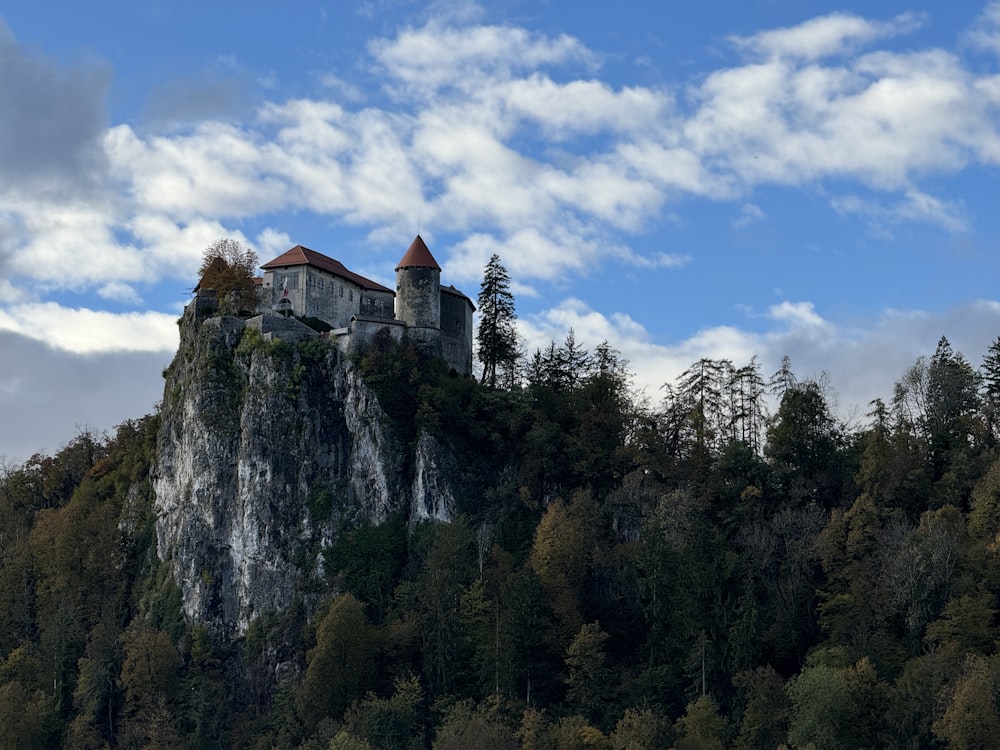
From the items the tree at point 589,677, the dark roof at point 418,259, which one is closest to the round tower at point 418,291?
the dark roof at point 418,259

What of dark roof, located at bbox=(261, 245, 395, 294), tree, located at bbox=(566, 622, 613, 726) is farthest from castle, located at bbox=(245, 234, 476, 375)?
tree, located at bbox=(566, 622, 613, 726)

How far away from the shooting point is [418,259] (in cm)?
9012

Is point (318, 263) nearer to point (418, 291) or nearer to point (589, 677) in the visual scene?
point (418, 291)

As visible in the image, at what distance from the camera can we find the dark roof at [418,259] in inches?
3531

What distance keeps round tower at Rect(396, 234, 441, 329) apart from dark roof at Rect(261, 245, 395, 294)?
2.36 meters

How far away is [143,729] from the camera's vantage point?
77375 millimetres

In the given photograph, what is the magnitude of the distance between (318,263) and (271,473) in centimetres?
1480

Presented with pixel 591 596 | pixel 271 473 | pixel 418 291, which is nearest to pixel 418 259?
pixel 418 291

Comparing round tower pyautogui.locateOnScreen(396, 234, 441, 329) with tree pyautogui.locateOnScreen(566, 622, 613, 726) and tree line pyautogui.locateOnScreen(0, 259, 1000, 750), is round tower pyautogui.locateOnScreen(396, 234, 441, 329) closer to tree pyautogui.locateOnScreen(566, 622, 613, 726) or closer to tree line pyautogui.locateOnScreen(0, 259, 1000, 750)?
tree line pyautogui.locateOnScreen(0, 259, 1000, 750)

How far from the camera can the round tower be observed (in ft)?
291

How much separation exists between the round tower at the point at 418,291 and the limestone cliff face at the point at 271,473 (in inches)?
250

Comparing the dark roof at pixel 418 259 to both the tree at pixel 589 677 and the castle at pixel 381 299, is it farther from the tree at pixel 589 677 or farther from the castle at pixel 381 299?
the tree at pixel 589 677

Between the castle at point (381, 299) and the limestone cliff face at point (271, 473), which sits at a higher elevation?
the castle at point (381, 299)

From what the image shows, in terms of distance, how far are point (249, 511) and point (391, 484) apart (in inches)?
337
